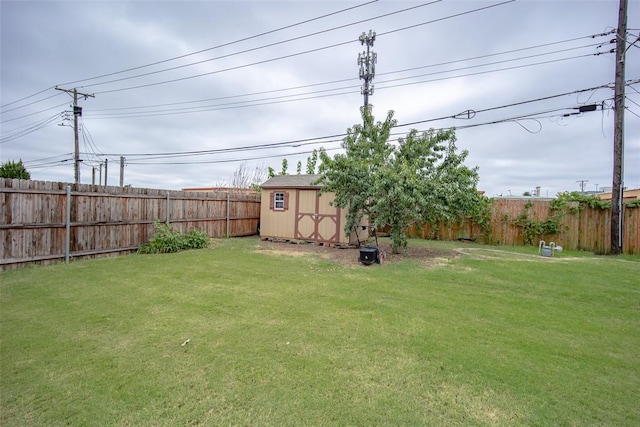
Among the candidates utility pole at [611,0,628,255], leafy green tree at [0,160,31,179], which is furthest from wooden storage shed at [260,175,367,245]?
leafy green tree at [0,160,31,179]

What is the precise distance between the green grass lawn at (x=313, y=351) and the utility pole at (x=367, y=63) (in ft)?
37.5

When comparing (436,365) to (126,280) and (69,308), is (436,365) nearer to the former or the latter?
(69,308)

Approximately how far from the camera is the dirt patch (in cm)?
863

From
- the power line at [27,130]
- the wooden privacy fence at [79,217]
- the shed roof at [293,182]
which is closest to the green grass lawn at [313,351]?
the wooden privacy fence at [79,217]

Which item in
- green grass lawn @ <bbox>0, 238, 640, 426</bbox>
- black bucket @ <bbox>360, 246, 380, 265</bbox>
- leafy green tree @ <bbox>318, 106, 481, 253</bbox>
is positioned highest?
leafy green tree @ <bbox>318, 106, 481, 253</bbox>

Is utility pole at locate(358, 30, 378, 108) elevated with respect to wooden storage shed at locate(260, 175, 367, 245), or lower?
elevated

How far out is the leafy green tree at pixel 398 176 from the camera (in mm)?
8484

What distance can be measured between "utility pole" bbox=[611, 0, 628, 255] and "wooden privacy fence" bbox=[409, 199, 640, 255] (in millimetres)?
566

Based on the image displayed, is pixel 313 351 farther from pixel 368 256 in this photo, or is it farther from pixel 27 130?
pixel 27 130

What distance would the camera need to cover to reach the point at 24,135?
24.7m

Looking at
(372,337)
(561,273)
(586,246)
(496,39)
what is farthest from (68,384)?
(586,246)

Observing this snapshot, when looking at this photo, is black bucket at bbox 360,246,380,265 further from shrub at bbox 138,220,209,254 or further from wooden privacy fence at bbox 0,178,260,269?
wooden privacy fence at bbox 0,178,260,269

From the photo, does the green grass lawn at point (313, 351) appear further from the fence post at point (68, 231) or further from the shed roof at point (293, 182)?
the shed roof at point (293, 182)

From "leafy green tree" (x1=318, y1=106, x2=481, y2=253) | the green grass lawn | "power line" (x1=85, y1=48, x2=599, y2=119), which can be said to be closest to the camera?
the green grass lawn
